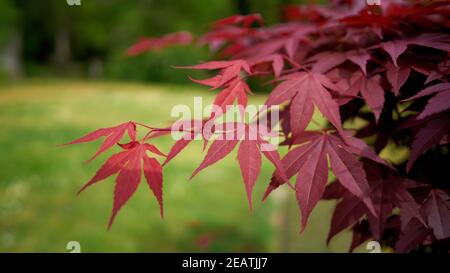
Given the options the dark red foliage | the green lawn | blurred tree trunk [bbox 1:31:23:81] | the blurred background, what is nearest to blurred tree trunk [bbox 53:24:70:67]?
blurred tree trunk [bbox 1:31:23:81]

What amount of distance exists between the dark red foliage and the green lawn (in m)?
1.48

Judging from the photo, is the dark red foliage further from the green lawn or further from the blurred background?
the green lawn

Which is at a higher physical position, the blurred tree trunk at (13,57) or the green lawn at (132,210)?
the blurred tree trunk at (13,57)

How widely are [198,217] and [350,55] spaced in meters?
2.66

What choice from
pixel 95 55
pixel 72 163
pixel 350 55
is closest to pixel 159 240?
pixel 72 163

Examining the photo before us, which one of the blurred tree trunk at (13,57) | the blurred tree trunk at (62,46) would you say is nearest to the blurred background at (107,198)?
the blurred tree trunk at (13,57)

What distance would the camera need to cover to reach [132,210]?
3518 millimetres

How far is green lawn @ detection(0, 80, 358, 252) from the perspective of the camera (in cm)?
294

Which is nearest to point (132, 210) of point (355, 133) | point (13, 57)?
point (355, 133)

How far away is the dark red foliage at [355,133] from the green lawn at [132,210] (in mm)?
1482

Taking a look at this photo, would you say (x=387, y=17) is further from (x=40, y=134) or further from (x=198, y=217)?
(x=40, y=134)

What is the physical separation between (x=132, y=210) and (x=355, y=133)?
2.72 metres

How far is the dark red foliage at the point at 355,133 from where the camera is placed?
78cm

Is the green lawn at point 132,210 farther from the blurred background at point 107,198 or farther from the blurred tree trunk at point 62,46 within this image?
the blurred tree trunk at point 62,46
